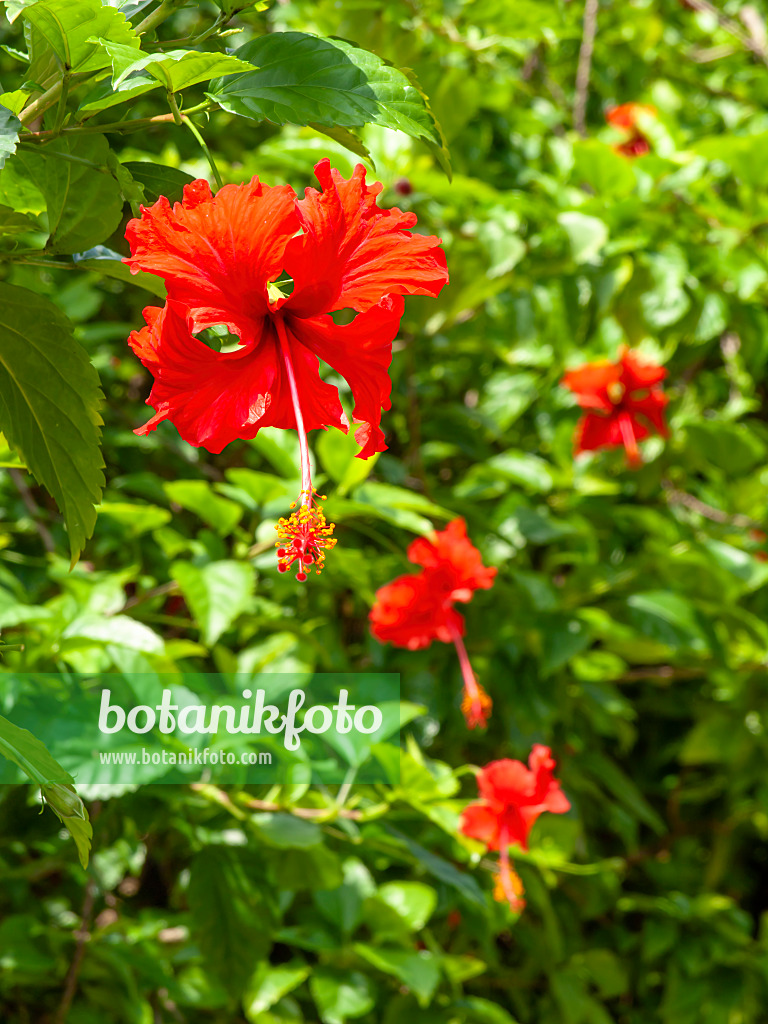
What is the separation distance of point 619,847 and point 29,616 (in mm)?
1695

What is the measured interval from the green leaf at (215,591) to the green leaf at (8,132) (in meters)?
0.69

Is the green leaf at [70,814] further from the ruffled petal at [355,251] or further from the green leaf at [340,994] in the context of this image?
the green leaf at [340,994]

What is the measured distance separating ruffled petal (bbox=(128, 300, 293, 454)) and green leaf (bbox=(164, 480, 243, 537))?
657 mm

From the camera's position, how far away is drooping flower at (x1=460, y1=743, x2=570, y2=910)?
117cm

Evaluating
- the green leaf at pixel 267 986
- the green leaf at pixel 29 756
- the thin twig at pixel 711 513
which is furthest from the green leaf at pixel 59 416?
the thin twig at pixel 711 513

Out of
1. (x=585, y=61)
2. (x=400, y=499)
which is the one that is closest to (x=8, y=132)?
(x=400, y=499)

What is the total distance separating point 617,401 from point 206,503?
0.82 metres

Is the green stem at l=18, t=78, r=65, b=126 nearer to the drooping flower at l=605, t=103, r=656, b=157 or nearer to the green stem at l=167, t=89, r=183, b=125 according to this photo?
the green stem at l=167, t=89, r=183, b=125

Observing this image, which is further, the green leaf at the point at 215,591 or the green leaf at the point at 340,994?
the green leaf at the point at 340,994

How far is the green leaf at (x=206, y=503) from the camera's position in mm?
1199

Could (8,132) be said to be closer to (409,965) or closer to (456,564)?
(456,564)

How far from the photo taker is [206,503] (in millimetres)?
1232

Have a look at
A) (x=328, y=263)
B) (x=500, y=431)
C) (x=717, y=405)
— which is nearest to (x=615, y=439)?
(x=500, y=431)

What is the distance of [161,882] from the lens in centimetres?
167
